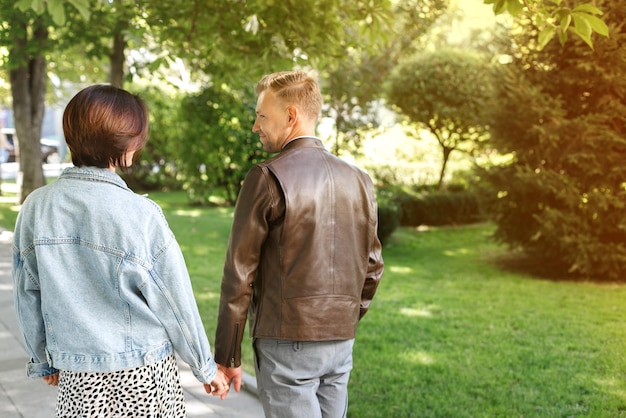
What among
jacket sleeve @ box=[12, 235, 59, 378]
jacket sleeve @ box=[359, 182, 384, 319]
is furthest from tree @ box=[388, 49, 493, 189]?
jacket sleeve @ box=[12, 235, 59, 378]

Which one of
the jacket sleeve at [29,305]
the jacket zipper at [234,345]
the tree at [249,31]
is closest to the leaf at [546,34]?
the tree at [249,31]

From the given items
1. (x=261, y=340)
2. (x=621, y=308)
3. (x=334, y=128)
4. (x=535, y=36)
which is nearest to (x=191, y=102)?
(x=334, y=128)

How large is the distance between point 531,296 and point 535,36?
350 cm

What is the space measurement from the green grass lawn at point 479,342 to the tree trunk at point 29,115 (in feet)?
20.9

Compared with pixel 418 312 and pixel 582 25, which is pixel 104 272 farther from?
pixel 418 312

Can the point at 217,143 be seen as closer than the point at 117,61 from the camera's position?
No

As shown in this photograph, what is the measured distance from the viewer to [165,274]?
216cm

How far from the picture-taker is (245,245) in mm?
2424

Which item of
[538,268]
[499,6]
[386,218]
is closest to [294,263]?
[499,6]

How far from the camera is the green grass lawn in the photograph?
15.3 ft

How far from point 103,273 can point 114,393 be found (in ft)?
1.31

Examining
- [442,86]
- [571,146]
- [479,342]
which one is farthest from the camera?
[442,86]

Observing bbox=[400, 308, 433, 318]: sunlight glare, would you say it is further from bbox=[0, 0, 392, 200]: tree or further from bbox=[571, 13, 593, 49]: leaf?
bbox=[571, 13, 593, 49]: leaf

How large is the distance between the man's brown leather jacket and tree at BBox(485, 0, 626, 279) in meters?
6.86
